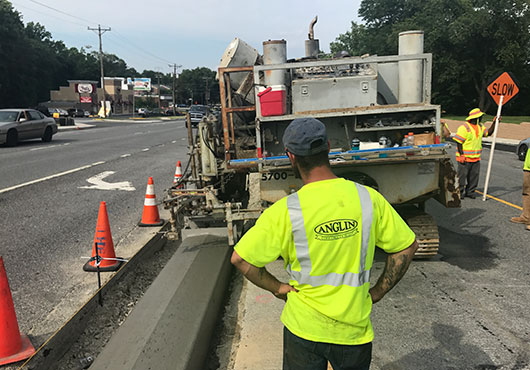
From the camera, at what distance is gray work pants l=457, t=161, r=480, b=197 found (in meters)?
10.0

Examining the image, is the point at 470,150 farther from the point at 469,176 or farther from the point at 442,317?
the point at 442,317

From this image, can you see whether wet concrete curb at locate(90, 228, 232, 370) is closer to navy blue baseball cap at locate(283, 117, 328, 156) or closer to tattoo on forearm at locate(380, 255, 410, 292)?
tattoo on forearm at locate(380, 255, 410, 292)

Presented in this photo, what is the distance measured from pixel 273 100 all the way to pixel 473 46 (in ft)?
168

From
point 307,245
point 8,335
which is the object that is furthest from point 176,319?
point 307,245

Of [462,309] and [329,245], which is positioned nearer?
[329,245]

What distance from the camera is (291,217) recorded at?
6.89 ft

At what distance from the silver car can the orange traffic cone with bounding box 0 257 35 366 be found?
18.0 meters

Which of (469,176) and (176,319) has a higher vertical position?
(469,176)

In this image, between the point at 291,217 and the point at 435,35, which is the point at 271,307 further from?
the point at 435,35

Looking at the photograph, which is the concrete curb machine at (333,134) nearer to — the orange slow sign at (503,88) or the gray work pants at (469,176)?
the gray work pants at (469,176)

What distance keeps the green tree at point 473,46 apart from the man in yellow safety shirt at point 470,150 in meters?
37.5

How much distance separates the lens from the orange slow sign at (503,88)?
36.2 ft

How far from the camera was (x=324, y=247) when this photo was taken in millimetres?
2100

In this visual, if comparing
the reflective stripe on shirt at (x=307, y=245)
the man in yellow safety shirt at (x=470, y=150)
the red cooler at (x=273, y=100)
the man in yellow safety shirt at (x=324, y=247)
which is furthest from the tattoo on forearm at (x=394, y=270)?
the man in yellow safety shirt at (x=470, y=150)
